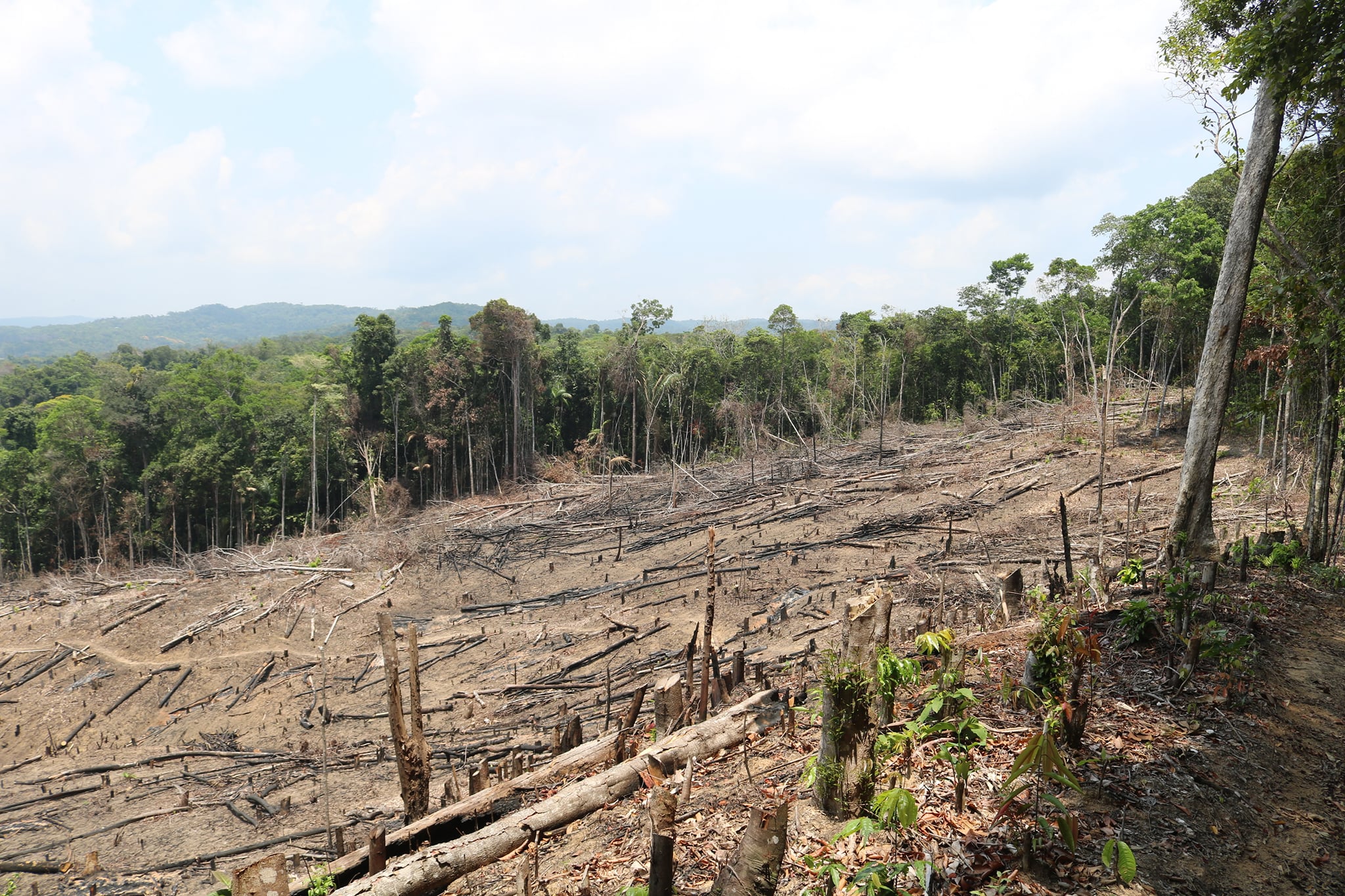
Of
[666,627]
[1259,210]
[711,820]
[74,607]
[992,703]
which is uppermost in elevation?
[1259,210]

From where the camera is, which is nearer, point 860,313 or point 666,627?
point 666,627

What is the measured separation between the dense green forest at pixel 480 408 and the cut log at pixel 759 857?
79.6 feet

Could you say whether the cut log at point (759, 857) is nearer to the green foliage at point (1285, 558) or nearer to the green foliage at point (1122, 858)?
the green foliage at point (1122, 858)

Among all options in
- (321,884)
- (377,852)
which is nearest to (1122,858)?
(377,852)

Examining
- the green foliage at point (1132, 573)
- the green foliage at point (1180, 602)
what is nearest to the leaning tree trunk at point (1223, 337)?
the green foliage at point (1132, 573)

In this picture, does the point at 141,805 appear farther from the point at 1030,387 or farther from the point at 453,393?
the point at 1030,387

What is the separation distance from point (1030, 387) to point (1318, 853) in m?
33.5

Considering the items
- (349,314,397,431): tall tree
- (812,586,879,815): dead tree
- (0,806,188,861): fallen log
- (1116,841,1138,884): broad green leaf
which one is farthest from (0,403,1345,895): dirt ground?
(349,314,397,431): tall tree

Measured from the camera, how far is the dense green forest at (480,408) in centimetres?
2880

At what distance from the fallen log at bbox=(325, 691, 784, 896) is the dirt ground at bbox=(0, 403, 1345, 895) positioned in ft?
0.47

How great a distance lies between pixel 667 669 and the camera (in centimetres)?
1039

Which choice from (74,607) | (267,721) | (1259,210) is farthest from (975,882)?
(74,607)

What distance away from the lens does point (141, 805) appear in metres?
9.61

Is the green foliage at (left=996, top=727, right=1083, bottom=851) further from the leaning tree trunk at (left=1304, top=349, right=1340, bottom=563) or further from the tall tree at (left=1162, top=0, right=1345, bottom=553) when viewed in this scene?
the leaning tree trunk at (left=1304, top=349, right=1340, bottom=563)
